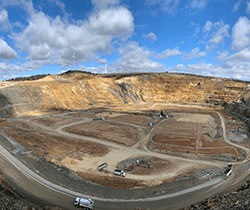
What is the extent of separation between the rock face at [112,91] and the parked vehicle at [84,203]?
2266 inches

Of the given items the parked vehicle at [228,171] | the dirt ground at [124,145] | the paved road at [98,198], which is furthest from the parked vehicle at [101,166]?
the parked vehicle at [228,171]

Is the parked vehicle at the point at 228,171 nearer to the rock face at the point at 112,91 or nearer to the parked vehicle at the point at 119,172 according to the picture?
the parked vehicle at the point at 119,172

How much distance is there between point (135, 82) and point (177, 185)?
89.6 meters

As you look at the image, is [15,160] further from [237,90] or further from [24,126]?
[237,90]

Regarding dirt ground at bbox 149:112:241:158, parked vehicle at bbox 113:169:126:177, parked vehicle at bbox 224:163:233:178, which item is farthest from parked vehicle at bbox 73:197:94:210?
parked vehicle at bbox 224:163:233:178

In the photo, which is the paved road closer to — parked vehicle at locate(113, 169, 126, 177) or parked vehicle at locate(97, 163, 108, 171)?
parked vehicle at locate(113, 169, 126, 177)

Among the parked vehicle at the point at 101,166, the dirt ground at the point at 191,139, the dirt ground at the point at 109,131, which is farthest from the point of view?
the dirt ground at the point at 109,131

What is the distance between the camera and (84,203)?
56.4ft

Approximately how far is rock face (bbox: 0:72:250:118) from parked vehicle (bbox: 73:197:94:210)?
5756cm

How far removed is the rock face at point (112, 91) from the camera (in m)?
69.2

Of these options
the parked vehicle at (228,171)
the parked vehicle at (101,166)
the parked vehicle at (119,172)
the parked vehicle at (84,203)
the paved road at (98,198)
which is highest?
the parked vehicle at (228,171)

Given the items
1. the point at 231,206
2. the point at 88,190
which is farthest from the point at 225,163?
the point at 88,190

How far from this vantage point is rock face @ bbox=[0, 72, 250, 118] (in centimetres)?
6925

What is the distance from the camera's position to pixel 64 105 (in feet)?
252
